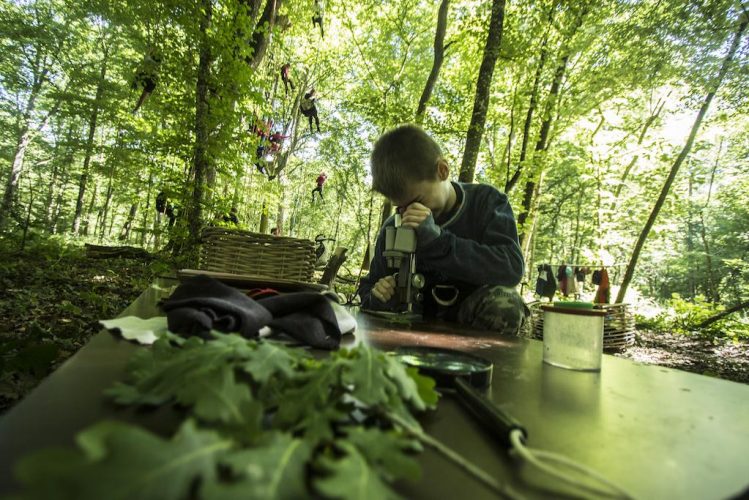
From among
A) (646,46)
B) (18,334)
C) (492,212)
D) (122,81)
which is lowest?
(18,334)

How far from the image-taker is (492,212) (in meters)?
2.35

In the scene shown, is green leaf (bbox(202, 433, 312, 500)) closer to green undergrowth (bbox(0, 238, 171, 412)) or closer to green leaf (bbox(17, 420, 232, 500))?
green leaf (bbox(17, 420, 232, 500))

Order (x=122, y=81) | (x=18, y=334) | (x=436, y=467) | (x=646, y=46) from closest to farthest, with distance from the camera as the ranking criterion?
1. (x=436, y=467)
2. (x=18, y=334)
3. (x=646, y=46)
4. (x=122, y=81)

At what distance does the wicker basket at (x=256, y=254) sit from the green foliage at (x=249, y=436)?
234 cm

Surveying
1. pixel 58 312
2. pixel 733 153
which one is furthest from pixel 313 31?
pixel 733 153

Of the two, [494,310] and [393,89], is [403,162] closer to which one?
[494,310]

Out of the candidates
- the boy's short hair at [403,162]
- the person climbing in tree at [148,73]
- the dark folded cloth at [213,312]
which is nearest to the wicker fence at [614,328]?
the boy's short hair at [403,162]

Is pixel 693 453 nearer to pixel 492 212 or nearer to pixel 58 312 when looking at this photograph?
pixel 492 212

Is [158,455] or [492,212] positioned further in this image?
[492,212]

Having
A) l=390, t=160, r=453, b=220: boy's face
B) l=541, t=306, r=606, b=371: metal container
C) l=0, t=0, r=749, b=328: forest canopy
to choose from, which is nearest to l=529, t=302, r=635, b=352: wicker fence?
l=0, t=0, r=749, b=328: forest canopy

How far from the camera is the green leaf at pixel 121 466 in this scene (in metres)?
0.22

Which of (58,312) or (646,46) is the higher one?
(646,46)

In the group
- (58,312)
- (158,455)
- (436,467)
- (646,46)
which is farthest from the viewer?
(646,46)

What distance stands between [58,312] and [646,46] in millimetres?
9351
